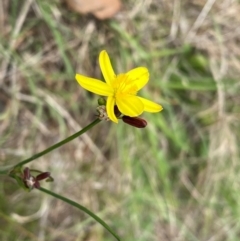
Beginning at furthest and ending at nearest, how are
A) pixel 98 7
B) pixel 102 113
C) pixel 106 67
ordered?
pixel 98 7, pixel 106 67, pixel 102 113

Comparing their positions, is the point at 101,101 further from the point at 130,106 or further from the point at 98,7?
the point at 98,7

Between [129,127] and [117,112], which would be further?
[129,127]

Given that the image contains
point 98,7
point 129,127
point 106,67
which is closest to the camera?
point 106,67

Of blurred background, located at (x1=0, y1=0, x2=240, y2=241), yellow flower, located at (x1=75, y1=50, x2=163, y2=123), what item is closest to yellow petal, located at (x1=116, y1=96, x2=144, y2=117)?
yellow flower, located at (x1=75, y1=50, x2=163, y2=123)

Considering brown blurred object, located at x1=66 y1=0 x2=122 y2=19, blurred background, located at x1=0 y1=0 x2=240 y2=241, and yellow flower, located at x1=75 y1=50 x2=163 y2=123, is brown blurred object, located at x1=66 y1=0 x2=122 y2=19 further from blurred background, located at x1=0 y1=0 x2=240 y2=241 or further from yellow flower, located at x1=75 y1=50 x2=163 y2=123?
yellow flower, located at x1=75 y1=50 x2=163 y2=123

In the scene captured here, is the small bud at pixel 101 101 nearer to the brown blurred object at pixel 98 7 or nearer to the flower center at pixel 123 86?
the flower center at pixel 123 86

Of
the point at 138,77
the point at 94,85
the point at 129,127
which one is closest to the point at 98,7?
→ the point at 129,127

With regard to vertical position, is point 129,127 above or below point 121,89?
above

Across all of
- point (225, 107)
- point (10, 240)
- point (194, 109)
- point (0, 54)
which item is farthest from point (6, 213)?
point (225, 107)
